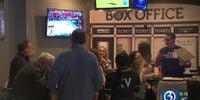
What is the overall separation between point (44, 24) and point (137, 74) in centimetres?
483

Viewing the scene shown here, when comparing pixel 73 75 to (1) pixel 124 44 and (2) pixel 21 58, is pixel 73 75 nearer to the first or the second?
(2) pixel 21 58

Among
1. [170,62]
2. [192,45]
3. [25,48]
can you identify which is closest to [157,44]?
[192,45]

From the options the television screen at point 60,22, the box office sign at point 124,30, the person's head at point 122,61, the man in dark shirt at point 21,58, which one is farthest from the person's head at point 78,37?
the box office sign at point 124,30

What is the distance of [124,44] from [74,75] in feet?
19.7

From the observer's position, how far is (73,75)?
17.4 feet

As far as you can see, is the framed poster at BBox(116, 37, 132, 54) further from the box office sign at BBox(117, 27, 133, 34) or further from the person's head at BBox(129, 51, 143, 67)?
the person's head at BBox(129, 51, 143, 67)

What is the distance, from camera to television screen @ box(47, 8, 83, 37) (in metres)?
10.2

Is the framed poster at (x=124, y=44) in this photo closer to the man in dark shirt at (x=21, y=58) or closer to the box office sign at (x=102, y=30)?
the box office sign at (x=102, y=30)

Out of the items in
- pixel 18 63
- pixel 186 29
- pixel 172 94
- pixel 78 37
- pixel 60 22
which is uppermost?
pixel 60 22

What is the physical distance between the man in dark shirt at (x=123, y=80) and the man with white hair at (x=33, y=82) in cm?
83

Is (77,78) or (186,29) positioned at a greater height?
(186,29)

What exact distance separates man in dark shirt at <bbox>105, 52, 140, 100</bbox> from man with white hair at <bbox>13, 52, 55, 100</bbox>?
2.73 feet

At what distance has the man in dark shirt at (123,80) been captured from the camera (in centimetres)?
577

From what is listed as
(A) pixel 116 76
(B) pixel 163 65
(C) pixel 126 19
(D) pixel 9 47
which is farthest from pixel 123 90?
(C) pixel 126 19
